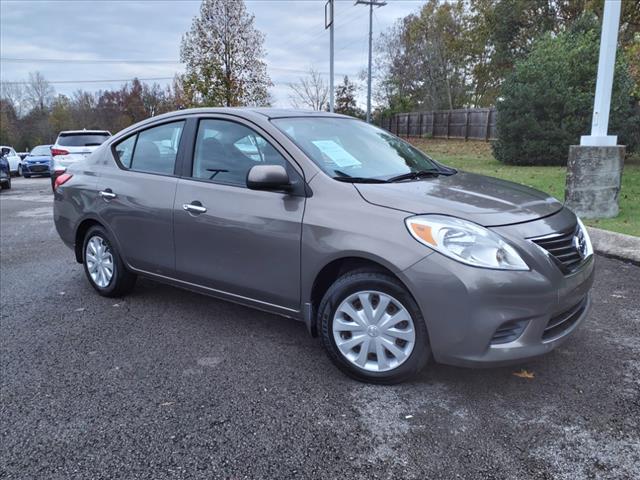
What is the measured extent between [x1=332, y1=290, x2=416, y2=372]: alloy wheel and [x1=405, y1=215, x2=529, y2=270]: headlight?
0.41 m

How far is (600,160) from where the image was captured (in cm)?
693

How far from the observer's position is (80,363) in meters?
3.52

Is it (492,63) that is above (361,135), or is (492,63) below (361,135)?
above

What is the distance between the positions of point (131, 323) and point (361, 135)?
2401mm

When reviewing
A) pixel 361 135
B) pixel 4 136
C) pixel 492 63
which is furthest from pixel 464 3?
pixel 4 136

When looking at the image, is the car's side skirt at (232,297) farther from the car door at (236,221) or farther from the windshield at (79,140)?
the windshield at (79,140)

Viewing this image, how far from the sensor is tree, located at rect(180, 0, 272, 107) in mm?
24562

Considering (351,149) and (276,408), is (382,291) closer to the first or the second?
(276,408)

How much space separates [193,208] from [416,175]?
1.64 m

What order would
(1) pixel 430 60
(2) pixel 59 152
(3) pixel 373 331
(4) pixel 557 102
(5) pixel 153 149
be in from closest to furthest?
(3) pixel 373 331, (5) pixel 153 149, (2) pixel 59 152, (4) pixel 557 102, (1) pixel 430 60

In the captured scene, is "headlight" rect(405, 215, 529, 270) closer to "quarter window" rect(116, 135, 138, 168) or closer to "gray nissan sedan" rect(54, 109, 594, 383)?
"gray nissan sedan" rect(54, 109, 594, 383)

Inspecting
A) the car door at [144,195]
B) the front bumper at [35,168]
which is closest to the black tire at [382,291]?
the car door at [144,195]

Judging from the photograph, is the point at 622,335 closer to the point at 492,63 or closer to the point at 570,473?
the point at 570,473

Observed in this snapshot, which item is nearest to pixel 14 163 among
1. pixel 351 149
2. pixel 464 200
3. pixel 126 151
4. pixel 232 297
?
pixel 126 151
